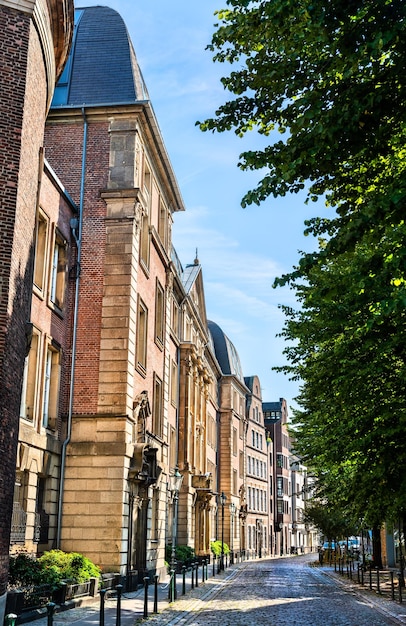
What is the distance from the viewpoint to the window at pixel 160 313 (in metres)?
30.5

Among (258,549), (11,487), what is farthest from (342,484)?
(258,549)

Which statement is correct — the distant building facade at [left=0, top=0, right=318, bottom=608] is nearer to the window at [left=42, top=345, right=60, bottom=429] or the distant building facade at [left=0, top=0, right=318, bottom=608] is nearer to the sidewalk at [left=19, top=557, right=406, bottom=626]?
the window at [left=42, top=345, right=60, bottom=429]

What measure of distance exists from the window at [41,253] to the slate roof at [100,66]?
589 centimetres

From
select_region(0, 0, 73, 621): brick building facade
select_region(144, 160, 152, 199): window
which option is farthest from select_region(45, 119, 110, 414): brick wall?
select_region(0, 0, 73, 621): brick building facade

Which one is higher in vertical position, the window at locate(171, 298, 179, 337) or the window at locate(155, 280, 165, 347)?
the window at locate(171, 298, 179, 337)

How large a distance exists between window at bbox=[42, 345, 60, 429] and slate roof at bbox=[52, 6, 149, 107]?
344 inches

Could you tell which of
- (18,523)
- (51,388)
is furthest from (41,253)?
(18,523)

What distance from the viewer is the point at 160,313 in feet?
102

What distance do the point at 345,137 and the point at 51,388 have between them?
46.4 ft

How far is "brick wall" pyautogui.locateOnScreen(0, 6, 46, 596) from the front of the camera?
492 inches

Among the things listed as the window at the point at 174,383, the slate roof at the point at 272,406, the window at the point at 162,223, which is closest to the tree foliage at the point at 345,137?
the window at the point at 162,223

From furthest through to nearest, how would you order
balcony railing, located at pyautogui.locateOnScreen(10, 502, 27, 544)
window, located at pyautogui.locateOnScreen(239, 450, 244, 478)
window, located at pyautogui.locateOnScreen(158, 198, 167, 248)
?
window, located at pyautogui.locateOnScreen(239, 450, 244, 478) < window, located at pyautogui.locateOnScreen(158, 198, 167, 248) < balcony railing, located at pyautogui.locateOnScreen(10, 502, 27, 544)

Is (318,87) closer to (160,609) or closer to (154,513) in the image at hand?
(160,609)

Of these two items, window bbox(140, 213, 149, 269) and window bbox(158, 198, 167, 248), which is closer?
window bbox(140, 213, 149, 269)
